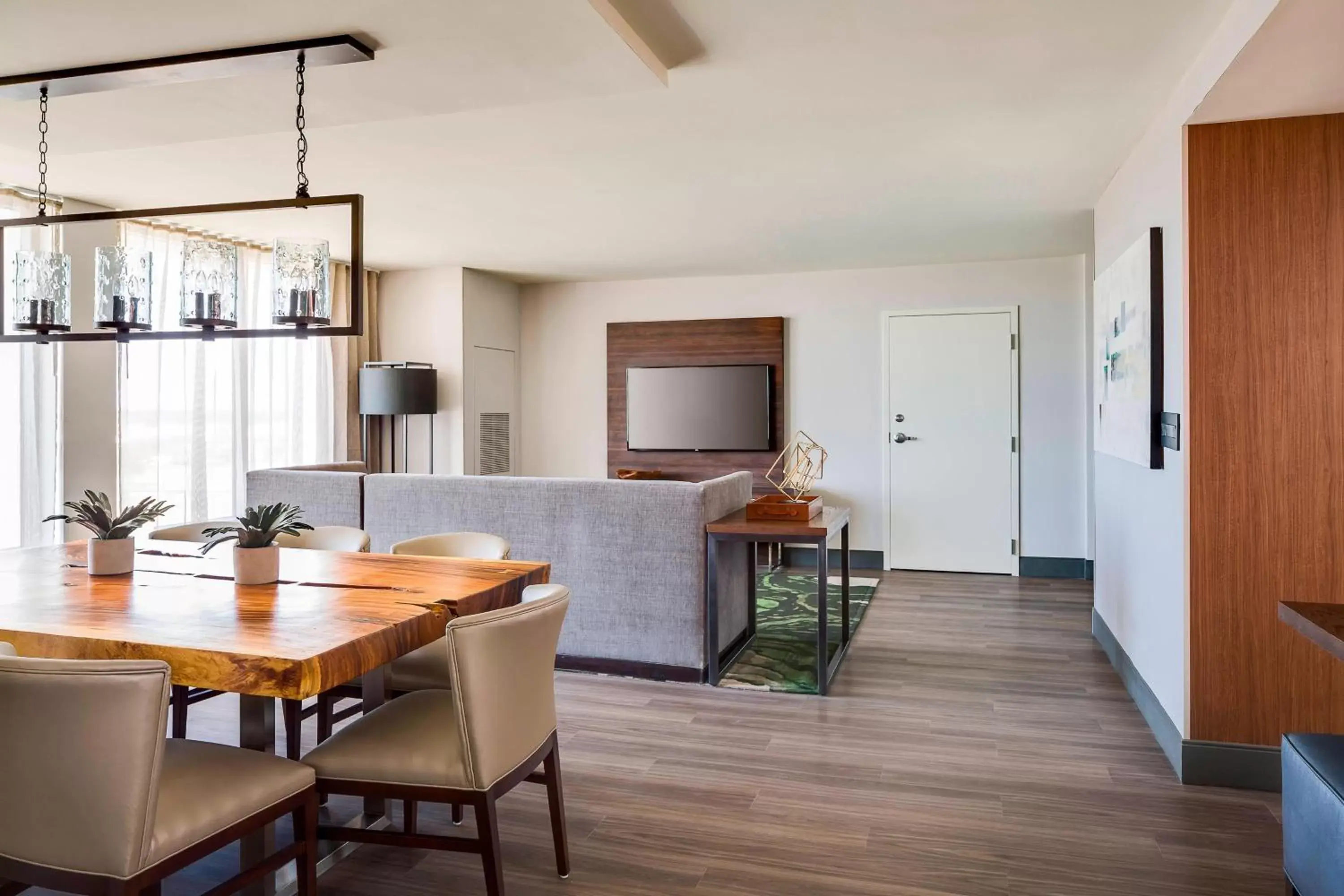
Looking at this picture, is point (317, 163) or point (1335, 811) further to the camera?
point (317, 163)

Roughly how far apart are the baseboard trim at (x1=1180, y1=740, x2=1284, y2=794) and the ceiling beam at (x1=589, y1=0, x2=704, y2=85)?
9.01 feet

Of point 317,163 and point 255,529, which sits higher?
point 317,163

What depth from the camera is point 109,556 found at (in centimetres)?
257

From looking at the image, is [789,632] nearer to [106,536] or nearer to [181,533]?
[181,533]

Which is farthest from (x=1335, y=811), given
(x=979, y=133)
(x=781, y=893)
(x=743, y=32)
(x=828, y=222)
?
(x=828, y=222)

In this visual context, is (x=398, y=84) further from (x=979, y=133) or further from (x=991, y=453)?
(x=991, y=453)

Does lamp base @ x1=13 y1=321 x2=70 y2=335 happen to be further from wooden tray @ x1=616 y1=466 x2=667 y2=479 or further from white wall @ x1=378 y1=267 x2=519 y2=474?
wooden tray @ x1=616 y1=466 x2=667 y2=479

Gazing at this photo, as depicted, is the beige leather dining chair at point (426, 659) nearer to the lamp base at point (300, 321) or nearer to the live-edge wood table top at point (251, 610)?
the live-edge wood table top at point (251, 610)

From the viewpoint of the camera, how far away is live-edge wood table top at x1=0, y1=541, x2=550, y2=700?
68.7 inches

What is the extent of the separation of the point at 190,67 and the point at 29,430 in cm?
290

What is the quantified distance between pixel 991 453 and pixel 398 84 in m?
5.27

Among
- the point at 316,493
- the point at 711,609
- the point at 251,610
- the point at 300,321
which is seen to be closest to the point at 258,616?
the point at 251,610

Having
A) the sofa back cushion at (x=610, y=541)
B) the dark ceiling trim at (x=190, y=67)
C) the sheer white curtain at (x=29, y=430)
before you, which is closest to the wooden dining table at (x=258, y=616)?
the sofa back cushion at (x=610, y=541)

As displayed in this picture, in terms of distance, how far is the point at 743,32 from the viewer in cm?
267
